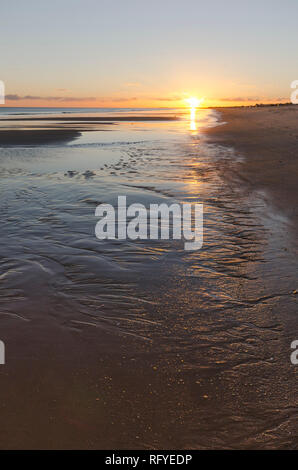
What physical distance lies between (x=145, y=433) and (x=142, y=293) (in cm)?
214

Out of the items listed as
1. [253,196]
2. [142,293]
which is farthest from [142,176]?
[142,293]

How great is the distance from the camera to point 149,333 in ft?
12.3

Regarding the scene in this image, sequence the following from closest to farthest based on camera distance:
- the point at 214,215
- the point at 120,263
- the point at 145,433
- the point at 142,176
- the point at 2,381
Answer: the point at 145,433 < the point at 2,381 < the point at 120,263 < the point at 214,215 < the point at 142,176

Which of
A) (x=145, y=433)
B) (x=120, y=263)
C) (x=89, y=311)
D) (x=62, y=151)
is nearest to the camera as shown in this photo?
(x=145, y=433)

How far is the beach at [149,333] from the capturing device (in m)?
2.63

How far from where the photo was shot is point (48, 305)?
14.0 ft

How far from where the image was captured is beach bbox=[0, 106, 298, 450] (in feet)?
8.62

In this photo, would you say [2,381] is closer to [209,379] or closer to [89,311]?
[89,311]
